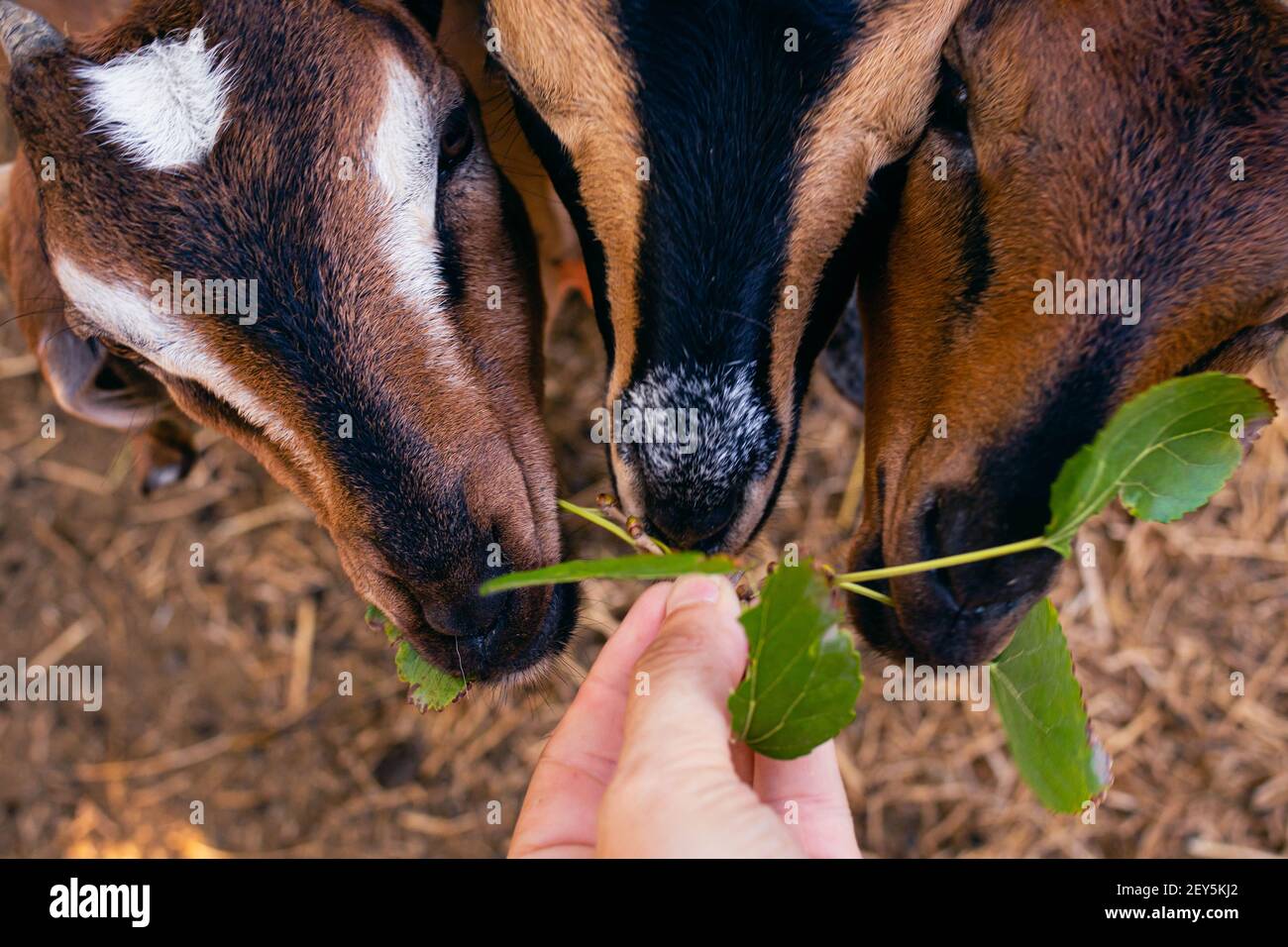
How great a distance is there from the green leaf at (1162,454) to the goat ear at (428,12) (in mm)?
2039

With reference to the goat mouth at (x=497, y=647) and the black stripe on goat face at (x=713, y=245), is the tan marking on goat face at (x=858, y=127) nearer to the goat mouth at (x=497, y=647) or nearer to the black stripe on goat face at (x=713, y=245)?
the black stripe on goat face at (x=713, y=245)

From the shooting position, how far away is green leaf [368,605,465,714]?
102 inches

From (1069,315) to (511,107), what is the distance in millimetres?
1591

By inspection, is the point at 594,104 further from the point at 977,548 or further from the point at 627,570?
the point at 977,548

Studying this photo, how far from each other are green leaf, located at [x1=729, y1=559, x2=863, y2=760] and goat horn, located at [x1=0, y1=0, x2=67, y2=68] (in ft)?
7.15

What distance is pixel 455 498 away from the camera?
2475mm

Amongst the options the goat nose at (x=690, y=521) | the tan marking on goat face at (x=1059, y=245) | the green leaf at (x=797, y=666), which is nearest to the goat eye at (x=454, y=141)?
the goat nose at (x=690, y=521)

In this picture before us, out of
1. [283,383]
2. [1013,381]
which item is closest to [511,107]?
[283,383]

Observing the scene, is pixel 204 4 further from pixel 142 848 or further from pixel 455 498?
pixel 142 848

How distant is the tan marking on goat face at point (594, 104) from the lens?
7.68ft

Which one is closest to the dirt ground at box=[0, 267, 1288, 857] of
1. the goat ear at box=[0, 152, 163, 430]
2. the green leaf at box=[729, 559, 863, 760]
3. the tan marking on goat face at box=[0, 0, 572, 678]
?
the goat ear at box=[0, 152, 163, 430]

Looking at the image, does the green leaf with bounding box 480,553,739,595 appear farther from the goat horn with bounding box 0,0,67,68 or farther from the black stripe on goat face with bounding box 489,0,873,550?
the goat horn with bounding box 0,0,67,68

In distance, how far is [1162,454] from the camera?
2197 mm

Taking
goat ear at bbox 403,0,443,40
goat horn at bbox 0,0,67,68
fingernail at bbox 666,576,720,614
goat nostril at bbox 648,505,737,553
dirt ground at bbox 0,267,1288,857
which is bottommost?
dirt ground at bbox 0,267,1288,857
